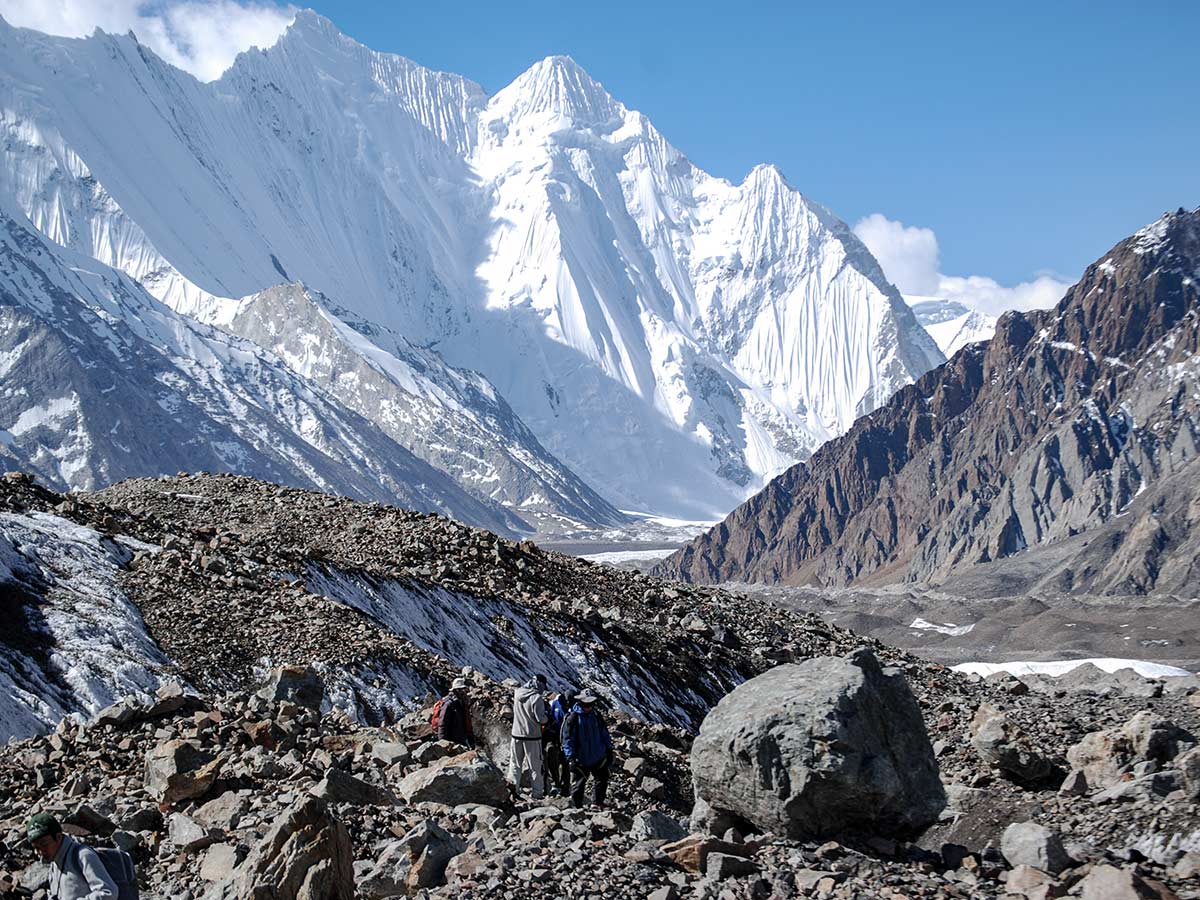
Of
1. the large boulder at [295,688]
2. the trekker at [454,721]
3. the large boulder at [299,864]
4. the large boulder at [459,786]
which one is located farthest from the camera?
the large boulder at [295,688]

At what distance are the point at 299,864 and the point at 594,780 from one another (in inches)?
254

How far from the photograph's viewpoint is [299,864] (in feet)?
37.3

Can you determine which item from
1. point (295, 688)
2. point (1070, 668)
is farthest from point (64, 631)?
point (1070, 668)

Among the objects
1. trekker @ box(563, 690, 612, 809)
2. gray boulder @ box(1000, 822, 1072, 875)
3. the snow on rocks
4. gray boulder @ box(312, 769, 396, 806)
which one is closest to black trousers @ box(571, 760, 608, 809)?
trekker @ box(563, 690, 612, 809)

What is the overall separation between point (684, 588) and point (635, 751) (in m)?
22.6

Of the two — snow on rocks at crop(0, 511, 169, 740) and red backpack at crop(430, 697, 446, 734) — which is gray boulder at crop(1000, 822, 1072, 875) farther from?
snow on rocks at crop(0, 511, 169, 740)

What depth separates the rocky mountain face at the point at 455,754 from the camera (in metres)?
12.1

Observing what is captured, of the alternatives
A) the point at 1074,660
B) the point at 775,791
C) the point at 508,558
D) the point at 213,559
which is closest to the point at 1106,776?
the point at 775,791

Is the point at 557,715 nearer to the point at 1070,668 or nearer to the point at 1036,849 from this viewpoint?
the point at 1036,849

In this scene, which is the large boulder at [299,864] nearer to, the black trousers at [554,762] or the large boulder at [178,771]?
the large boulder at [178,771]

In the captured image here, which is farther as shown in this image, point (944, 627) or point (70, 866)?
point (944, 627)

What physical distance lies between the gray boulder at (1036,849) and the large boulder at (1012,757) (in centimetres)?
660

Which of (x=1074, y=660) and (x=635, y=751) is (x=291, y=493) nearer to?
(x=635, y=751)

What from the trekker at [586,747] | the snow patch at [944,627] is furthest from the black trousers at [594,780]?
the snow patch at [944,627]
